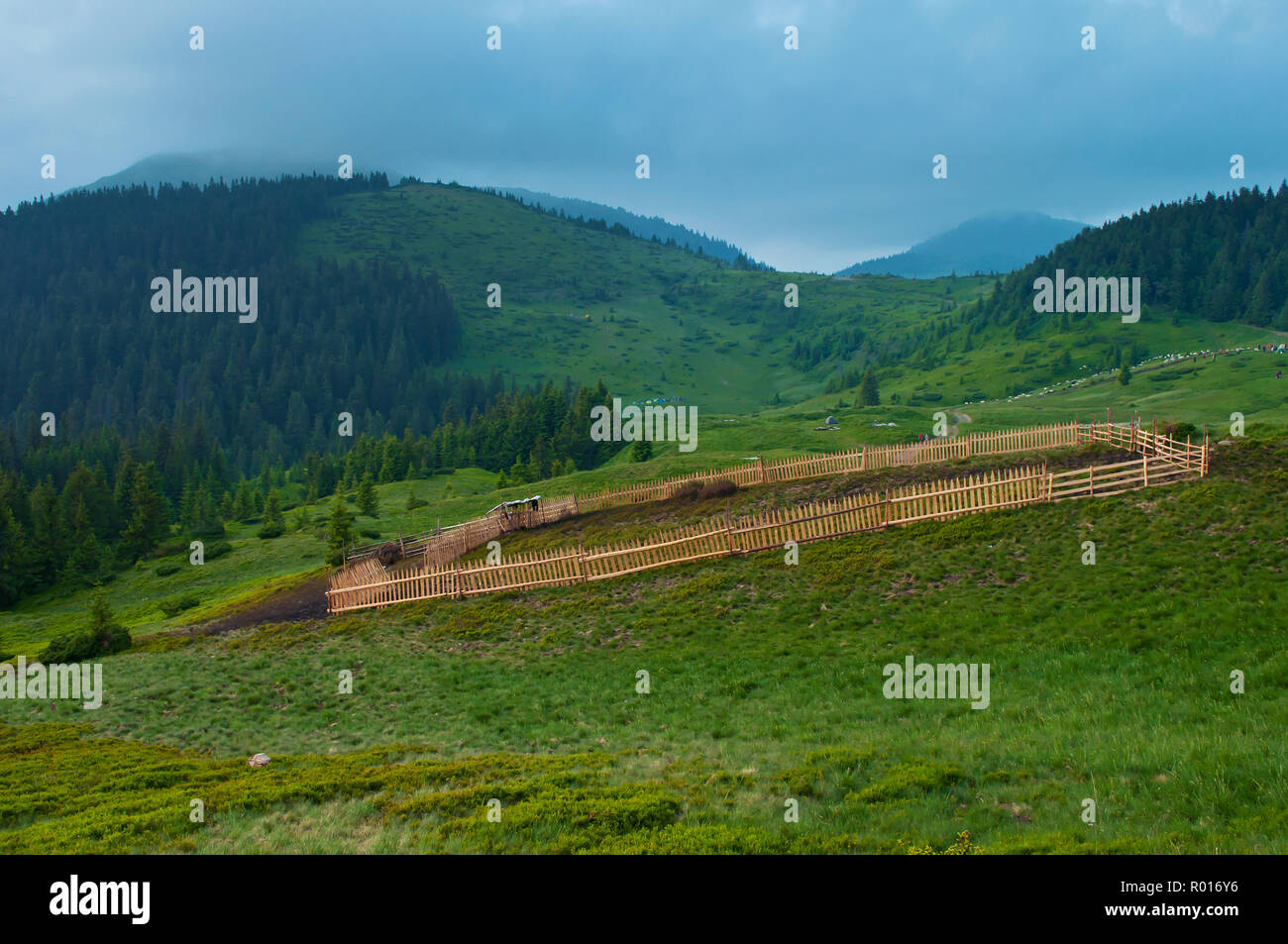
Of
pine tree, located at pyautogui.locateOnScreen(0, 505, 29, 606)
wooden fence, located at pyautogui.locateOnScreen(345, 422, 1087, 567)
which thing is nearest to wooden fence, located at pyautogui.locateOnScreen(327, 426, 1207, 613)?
wooden fence, located at pyautogui.locateOnScreen(345, 422, 1087, 567)

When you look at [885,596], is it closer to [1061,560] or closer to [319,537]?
[1061,560]

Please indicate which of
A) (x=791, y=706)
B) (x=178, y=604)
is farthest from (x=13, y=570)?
(x=791, y=706)

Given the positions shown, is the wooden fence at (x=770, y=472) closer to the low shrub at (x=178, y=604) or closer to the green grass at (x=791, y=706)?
the green grass at (x=791, y=706)

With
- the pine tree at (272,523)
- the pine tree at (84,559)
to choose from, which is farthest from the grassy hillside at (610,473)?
the pine tree at (84,559)

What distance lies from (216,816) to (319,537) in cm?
6102

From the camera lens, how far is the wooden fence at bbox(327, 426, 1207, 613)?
25922 millimetres

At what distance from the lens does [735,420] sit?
101812mm

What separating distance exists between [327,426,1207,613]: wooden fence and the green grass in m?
0.95

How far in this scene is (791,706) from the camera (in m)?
17.2

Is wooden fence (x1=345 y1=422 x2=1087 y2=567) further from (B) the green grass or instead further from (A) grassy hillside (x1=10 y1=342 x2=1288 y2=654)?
(B) the green grass

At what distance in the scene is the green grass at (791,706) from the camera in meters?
10.1

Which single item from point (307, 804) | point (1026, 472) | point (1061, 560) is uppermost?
point (1026, 472)

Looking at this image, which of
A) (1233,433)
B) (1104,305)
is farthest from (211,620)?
(1104,305)
